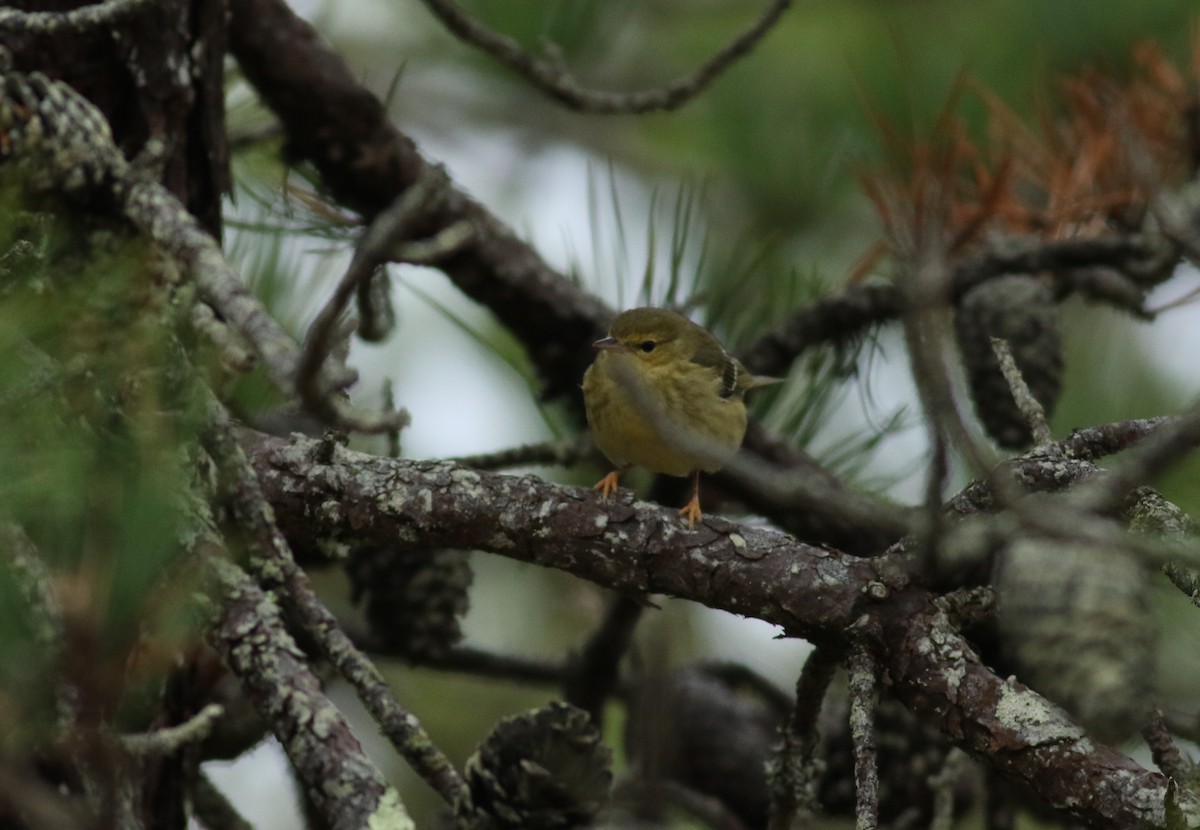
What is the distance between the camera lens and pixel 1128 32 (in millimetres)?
4094

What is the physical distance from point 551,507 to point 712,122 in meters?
2.66

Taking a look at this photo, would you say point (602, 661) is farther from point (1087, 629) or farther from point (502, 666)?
point (1087, 629)

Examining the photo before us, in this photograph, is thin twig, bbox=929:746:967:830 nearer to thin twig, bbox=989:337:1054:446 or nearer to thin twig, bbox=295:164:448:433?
thin twig, bbox=989:337:1054:446

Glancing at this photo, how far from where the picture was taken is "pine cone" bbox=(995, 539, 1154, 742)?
176 centimetres

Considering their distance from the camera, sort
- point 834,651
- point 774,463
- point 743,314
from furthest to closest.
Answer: point 743,314, point 774,463, point 834,651

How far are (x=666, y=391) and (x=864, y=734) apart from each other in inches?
90.8

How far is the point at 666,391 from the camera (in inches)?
156

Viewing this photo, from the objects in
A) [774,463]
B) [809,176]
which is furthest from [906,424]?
[809,176]

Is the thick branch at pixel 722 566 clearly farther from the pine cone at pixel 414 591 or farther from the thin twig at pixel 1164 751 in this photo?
the pine cone at pixel 414 591

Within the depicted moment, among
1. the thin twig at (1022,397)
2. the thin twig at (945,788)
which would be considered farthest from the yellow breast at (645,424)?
the thin twig at (1022,397)

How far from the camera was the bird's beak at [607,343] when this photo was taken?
316cm

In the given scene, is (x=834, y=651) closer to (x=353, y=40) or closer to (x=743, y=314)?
(x=743, y=314)

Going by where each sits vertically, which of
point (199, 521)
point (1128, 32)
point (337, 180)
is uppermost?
point (1128, 32)

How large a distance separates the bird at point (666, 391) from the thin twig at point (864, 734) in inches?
34.3
